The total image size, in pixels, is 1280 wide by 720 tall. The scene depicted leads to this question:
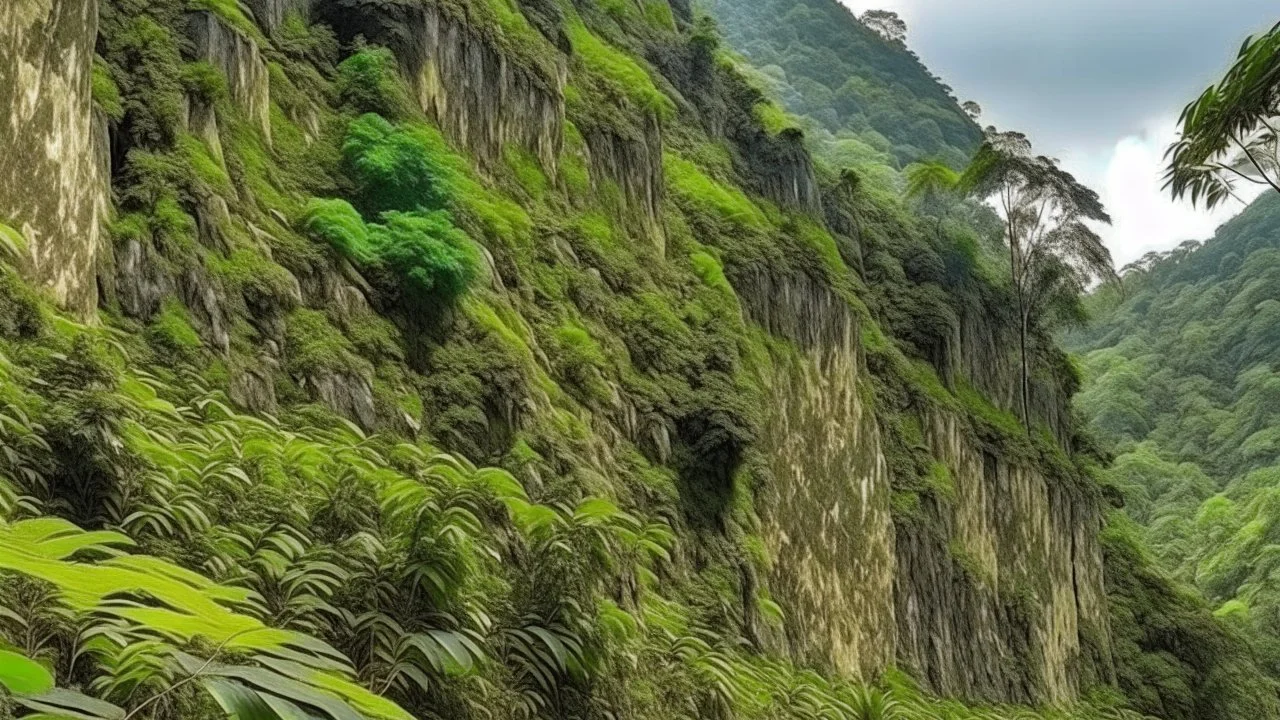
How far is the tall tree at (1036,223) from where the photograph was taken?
29953mm

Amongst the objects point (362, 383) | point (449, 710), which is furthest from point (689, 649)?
point (362, 383)

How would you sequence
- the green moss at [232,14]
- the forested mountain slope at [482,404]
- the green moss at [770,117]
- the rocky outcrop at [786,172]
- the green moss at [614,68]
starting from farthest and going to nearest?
1. the green moss at [770,117]
2. the rocky outcrop at [786,172]
3. the green moss at [614,68]
4. the green moss at [232,14]
5. the forested mountain slope at [482,404]

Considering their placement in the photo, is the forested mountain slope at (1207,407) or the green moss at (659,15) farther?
the forested mountain slope at (1207,407)

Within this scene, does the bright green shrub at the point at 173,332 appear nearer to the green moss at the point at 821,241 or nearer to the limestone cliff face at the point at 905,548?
the limestone cliff face at the point at 905,548

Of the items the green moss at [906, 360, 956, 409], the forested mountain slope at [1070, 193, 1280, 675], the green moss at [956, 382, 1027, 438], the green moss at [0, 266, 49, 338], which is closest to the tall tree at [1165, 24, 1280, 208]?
the green moss at [0, 266, 49, 338]

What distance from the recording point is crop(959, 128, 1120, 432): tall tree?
29953 millimetres

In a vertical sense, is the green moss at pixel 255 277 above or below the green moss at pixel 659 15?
below

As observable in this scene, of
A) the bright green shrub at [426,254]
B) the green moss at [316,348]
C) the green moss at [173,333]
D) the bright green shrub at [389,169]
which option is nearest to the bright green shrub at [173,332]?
the green moss at [173,333]

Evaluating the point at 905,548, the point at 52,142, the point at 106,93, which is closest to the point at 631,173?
the point at 905,548

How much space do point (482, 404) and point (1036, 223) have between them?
24.2 metres

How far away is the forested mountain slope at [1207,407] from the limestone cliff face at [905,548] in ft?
61.8

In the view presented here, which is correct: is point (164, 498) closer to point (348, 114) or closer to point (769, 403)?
point (348, 114)

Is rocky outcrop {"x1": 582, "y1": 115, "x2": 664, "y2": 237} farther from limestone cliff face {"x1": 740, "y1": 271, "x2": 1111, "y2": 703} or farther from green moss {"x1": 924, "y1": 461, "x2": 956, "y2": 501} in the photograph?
green moss {"x1": 924, "y1": 461, "x2": 956, "y2": 501}

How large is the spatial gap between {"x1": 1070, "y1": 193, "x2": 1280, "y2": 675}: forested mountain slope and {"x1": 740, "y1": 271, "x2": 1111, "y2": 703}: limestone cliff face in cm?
1884
